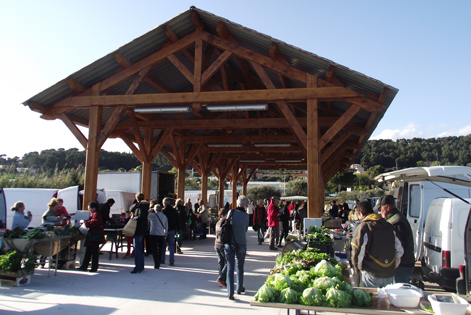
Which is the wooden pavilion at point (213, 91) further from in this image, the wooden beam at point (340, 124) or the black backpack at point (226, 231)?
the black backpack at point (226, 231)

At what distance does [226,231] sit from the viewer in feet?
17.1

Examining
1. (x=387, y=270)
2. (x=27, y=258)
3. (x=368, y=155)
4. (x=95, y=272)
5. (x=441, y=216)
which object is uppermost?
(x=368, y=155)

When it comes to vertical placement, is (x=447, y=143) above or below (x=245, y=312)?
above

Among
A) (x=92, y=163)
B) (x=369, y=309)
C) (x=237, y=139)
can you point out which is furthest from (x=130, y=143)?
(x=369, y=309)

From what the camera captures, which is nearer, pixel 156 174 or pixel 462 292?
pixel 462 292

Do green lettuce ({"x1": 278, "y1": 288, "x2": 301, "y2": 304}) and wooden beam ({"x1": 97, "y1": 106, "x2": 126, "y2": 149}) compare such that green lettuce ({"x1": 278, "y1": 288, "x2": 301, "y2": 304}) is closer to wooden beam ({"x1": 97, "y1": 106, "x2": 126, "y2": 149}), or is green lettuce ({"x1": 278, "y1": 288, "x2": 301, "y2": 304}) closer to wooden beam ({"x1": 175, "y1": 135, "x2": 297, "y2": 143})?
wooden beam ({"x1": 97, "y1": 106, "x2": 126, "y2": 149})

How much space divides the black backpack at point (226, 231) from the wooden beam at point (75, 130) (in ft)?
17.9

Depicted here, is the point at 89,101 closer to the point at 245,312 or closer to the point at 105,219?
the point at 105,219

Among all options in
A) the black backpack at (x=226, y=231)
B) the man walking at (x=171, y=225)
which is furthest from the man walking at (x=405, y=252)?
the man walking at (x=171, y=225)

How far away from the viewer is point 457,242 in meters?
4.88

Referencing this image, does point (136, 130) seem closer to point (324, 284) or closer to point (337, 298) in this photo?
point (324, 284)

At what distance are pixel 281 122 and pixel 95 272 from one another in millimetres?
6753

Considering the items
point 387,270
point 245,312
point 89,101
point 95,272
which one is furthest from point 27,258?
point 387,270

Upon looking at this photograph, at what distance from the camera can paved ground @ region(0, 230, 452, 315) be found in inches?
184
